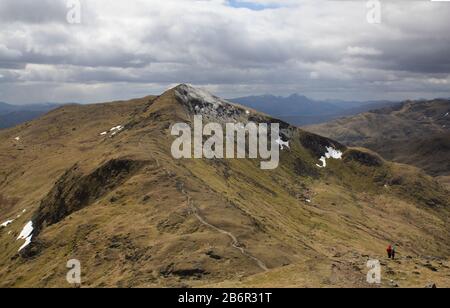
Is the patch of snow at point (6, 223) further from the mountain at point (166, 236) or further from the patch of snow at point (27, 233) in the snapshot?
the patch of snow at point (27, 233)

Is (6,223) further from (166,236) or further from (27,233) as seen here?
(166,236)

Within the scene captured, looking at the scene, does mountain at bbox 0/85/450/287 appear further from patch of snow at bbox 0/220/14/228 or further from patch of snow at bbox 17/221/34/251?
patch of snow at bbox 0/220/14/228

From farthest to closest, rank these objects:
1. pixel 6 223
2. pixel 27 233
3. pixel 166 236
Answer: pixel 6 223
pixel 27 233
pixel 166 236

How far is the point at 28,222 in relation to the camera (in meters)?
129

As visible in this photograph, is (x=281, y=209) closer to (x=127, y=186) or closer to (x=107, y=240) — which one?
(x=127, y=186)

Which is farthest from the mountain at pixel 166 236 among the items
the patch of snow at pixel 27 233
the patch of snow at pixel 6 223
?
the patch of snow at pixel 6 223

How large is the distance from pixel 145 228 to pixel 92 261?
985 cm

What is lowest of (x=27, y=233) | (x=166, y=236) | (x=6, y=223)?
(x=6, y=223)

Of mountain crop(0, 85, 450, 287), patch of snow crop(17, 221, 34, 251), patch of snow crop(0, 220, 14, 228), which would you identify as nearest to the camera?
mountain crop(0, 85, 450, 287)

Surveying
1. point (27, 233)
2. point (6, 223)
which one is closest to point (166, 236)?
point (27, 233)

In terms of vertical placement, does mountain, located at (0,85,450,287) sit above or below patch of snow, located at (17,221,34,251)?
above

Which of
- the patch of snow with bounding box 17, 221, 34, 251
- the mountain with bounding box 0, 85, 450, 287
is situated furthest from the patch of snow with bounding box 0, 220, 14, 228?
the patch of snow with bounding box 17, 221, 34, 251
